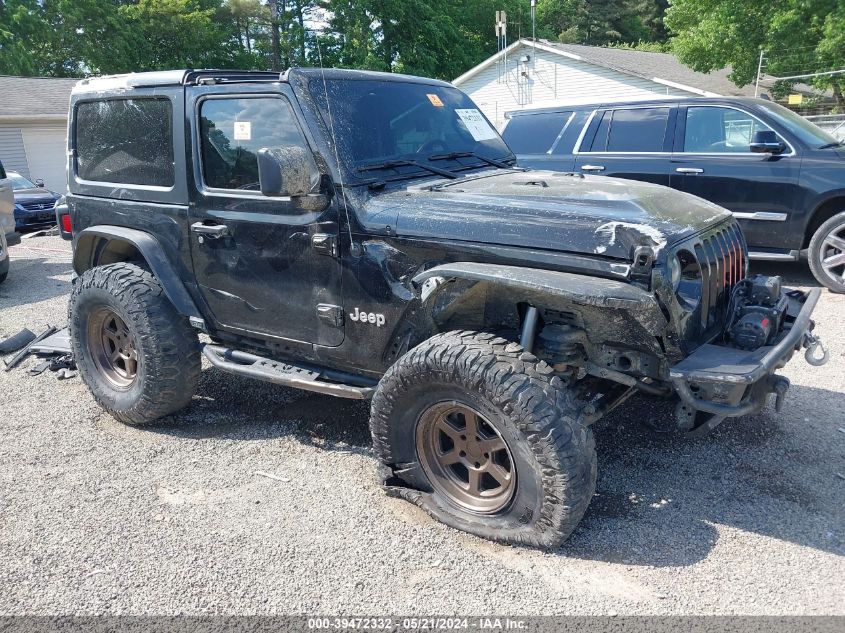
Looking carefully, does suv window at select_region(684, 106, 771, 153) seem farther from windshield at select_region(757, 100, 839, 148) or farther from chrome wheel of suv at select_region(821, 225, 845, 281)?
chrome wheel of suv at select_region(821, 225, 845, 281)

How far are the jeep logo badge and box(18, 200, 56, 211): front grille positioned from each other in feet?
46.0

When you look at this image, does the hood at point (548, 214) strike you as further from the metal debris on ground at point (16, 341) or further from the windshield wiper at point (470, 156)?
the metal debris on ground at point (16, 341)

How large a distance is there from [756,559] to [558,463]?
3.25 feet

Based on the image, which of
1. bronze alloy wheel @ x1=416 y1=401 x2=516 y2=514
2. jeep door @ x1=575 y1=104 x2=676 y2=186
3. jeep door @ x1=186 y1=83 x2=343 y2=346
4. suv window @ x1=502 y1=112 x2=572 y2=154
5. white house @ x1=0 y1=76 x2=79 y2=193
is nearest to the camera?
bronze alloy wheel @ x1=416 y1=401 x2=516 y2=514

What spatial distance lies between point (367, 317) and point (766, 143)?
5529 mm

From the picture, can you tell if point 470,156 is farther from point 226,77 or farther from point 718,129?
point 718,129

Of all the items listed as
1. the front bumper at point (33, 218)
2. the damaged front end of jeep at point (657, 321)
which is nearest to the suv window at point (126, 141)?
the damaged front end of jeep at point (657, 321)

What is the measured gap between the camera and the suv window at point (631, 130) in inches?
310

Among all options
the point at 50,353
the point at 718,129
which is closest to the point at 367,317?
the point at 50,353

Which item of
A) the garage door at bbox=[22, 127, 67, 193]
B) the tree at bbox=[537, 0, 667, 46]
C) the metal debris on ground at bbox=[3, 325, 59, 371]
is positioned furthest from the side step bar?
the tree at bbox=[537, 0, 667, 46]

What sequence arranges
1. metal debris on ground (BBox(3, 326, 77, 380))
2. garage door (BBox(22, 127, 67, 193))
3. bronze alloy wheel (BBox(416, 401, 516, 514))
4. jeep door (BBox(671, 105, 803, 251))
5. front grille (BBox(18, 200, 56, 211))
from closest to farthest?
1. bronze alloy wheel (BBox(416, 401, 516, 514))
2. metal debris on ground (BBox(3, 326, 77, 380))
3. jeep door (BBox(671, 105, 803, 251))
4. front grille (BBox(18, 200, 56, 211))
5. garage door (BBox(22, 127, 67, 193))

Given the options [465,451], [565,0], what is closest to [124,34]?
[565,0]

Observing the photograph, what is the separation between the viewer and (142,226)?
14.5 ft

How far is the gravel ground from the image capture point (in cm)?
290
